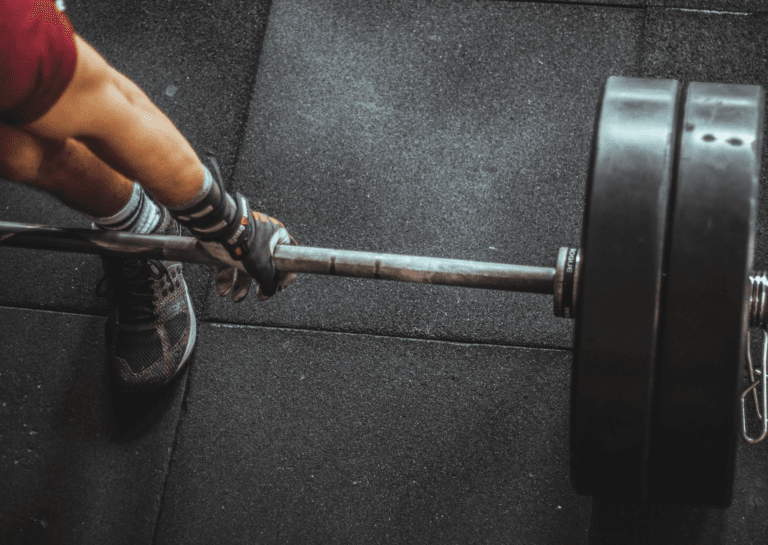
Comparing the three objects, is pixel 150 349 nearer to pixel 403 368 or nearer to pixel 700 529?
pixel 403 368

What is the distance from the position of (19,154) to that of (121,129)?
132mm

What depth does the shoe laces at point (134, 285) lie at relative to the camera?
1039 mm

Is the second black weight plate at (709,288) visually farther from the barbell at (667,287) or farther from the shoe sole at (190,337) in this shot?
the shoe sole at (190,337)

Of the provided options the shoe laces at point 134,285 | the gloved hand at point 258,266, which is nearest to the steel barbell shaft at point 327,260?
the gloved hand at point 258,266

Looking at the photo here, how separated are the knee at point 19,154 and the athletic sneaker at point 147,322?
1.14 feet

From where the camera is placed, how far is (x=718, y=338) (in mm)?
505

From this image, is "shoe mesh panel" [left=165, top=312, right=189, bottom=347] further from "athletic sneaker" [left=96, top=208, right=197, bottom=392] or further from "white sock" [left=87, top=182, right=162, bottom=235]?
"white sock" [left=87, top=182, right=162, bottom=235]

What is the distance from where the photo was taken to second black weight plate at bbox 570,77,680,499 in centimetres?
52

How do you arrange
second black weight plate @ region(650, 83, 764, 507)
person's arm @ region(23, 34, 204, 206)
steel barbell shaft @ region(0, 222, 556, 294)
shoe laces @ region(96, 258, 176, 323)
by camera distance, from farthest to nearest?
1. shoe laces @ region(96, 258, 176, 323)
2. steel barbell shaft @ region(0, 222, 556, 294)
3. person's arm @ region(23, 34, 204, 206)
4. second black weight plate @ region(650, 83, 764, 507)

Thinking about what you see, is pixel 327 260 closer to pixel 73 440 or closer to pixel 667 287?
pixel 667 287

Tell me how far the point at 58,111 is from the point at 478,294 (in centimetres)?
76

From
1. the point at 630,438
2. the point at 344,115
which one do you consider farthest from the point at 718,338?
the point at 344,115

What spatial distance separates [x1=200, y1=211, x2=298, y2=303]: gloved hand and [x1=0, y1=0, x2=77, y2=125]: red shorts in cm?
26

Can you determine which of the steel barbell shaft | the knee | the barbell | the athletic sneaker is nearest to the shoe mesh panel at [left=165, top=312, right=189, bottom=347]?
the athletic sneaker
